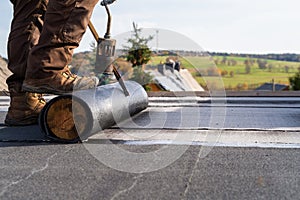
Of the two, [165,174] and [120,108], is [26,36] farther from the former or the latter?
[165,174]

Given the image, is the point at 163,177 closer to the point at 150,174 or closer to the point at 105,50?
the point at 150,174

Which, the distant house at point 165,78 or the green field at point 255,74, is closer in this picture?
the distant house at point 165,78

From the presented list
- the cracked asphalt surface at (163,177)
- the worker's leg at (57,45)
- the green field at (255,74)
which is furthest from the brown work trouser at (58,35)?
the green field at (255,74)

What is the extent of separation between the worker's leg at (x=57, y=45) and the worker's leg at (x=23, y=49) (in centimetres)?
30

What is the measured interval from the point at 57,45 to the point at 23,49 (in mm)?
474

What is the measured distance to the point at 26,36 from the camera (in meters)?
2.55

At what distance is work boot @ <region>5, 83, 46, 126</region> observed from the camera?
8.29ft

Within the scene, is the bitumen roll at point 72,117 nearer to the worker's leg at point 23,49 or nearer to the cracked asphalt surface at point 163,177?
the cracked asphalt surface at point 163,177

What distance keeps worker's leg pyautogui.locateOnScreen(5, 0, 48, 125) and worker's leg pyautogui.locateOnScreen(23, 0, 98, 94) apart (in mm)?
301

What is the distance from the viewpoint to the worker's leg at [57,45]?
2.15m

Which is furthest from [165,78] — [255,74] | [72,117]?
[255,74]

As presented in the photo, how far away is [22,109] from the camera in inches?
99.7

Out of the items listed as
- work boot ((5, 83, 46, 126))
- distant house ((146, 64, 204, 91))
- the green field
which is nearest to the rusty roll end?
work boot ((5, 83, 46, 126))

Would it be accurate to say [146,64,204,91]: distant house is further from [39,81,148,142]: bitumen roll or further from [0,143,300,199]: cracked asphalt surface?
[0,143,300,199]: cracked asphalt surface
